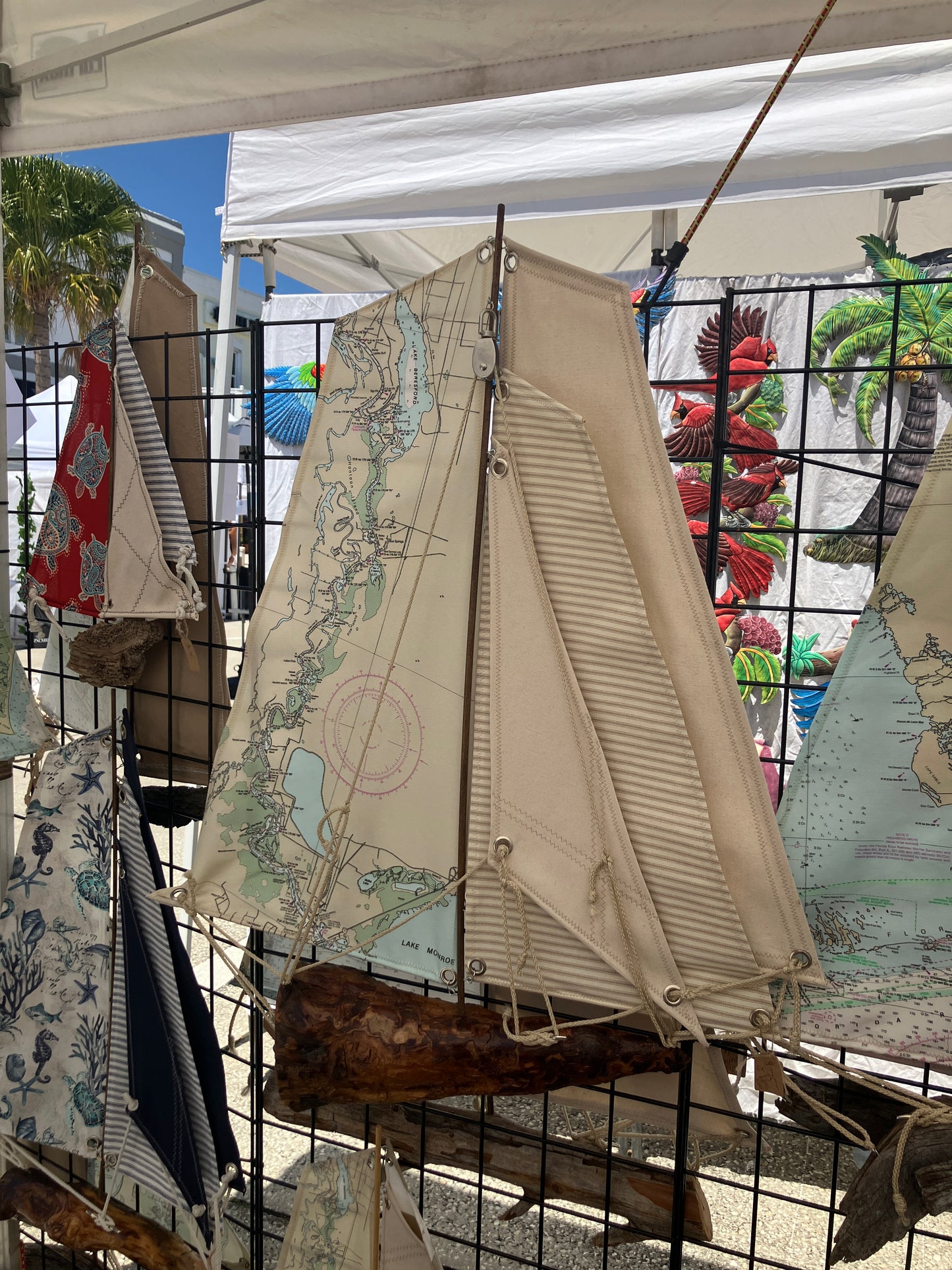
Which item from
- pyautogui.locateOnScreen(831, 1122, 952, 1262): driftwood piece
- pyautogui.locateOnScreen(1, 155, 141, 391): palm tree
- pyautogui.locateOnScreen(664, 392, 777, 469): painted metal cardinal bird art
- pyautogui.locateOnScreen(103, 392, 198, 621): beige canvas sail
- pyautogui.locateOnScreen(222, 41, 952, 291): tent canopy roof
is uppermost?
pyautogui.locateOnScreen(1, 155, 141, 391): palm tree

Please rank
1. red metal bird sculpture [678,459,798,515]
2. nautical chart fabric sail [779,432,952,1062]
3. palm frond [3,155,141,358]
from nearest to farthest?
nautical chart fabric sail [779,432,952,1062] < red metal bird sculpture [678,459,798,515] < palm frond [3,155,141,358]

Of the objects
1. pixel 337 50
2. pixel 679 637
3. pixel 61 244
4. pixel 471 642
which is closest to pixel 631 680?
pixel 679 637

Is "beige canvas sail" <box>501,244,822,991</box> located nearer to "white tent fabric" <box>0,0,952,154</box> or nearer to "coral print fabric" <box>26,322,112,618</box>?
"white tent fabric" <box>0,0,952,154</box>

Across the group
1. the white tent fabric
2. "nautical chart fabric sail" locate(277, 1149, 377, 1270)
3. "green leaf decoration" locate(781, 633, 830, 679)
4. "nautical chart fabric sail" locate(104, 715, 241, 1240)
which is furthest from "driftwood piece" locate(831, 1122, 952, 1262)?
"green leaf decoration" locate(781, 633, 830, 679)

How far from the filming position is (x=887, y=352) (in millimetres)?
2170

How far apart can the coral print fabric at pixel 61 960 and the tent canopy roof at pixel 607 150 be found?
1.18m

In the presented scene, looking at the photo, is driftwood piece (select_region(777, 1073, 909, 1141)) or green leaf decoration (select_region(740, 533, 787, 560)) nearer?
driftwood piece (select_region(777, 1073, 909, 1141))

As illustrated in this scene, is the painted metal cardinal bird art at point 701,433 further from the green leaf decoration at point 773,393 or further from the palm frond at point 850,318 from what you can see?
the palm frond at point 850,318

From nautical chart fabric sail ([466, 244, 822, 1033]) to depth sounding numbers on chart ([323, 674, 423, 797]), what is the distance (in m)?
0.10

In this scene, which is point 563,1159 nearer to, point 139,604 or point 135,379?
point 139,604

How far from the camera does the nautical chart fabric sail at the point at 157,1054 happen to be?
115 centimetres

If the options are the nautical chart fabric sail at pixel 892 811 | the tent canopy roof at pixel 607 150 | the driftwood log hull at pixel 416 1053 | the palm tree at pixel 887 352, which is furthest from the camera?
the palm tree at pixel 887 352

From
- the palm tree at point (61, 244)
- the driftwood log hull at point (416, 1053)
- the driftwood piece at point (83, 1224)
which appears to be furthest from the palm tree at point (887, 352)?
the palm tree at point (61, 244)

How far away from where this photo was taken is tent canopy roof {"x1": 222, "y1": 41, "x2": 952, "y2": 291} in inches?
56.1
